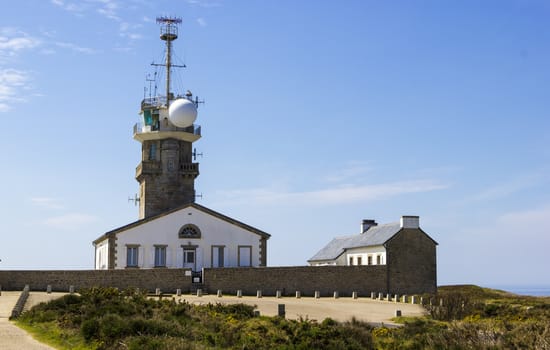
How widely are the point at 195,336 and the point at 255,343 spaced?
145 cm

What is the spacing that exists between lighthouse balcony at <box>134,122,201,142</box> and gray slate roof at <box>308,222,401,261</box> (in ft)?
39.9

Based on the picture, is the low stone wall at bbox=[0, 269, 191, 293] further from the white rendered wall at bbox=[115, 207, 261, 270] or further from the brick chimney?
the brick chimney

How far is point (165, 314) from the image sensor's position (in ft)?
73.1

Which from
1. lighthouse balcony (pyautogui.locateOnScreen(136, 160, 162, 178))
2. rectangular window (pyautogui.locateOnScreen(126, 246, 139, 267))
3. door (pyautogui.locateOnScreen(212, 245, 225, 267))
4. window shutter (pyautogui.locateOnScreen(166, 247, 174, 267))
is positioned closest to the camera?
rectangular window (pyautogui.locateOnScreen(126, 246, 139, 267))

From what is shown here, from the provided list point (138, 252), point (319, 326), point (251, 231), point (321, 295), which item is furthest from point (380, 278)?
point (319, 326)

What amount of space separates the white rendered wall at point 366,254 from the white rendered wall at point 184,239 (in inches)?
261

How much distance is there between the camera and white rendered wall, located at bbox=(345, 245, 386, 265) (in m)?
45.5

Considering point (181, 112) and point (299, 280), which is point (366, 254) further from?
point (181, 112)

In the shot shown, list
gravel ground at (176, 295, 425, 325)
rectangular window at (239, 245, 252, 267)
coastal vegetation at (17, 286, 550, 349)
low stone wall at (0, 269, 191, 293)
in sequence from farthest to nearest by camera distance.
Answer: rectangular window at (239, 245, 252, 267) < low stone wall at (0, 269, 191, 293) < gravel ground at (176, 295, 425, 325) < coastal vegetation at (17, 286, 550, 349)

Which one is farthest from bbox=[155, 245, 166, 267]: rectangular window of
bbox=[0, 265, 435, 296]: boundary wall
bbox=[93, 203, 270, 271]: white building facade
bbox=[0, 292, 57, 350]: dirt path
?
bbox=[0, 292, 57, 350]: dirt path

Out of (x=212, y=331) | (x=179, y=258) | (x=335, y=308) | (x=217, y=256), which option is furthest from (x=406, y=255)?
(x=212, y=331)

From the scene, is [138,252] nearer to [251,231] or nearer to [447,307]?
[251,231]

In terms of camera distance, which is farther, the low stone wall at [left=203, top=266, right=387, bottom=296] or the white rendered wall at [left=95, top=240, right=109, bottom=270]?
the white rendered wall at [left=95, top=240, right=109, bottom=270]

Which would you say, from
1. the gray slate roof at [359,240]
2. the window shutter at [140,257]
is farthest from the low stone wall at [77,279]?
the gray slate roof at [359,240]
